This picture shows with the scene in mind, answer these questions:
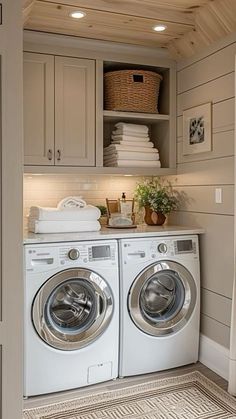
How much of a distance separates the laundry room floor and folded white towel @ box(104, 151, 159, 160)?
1.63 meters

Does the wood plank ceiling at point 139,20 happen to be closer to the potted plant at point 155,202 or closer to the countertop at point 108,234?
the potted plant at point 155,202

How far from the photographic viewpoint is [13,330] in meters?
1.76

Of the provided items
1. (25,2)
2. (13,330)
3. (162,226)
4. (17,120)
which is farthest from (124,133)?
(13,330)

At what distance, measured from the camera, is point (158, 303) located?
9.73 ft

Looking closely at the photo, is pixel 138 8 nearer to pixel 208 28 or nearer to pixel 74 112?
pixel 208 28

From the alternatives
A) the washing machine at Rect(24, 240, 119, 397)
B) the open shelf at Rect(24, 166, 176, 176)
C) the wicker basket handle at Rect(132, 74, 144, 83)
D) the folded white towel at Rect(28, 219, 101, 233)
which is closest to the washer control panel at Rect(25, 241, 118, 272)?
the washing machine at Rect(24, 240, 119, 397)

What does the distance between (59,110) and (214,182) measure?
1254 millimetres

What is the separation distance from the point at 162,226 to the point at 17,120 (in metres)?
1.85

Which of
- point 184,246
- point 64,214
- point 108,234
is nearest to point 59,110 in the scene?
point 64,214

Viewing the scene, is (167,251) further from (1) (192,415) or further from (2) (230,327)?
(1) (192,415)

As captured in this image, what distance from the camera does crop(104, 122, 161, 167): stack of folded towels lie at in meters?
3.17

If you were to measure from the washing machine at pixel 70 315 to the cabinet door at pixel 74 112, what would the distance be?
74cm

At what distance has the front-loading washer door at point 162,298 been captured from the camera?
9.19 ft

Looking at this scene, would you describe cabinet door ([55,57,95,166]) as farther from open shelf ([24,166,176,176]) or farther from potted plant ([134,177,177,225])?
potted plant ([134,177,177,225])
